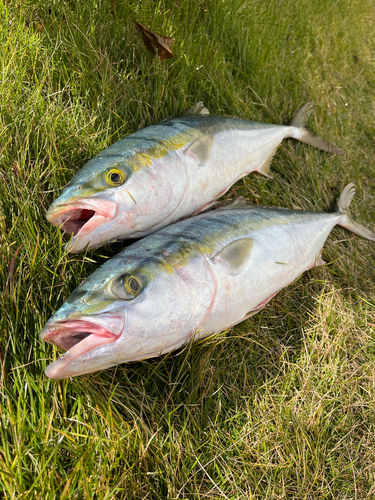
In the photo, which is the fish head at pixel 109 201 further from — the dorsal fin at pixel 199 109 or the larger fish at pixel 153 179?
the dorsal fin at pixel 199 109

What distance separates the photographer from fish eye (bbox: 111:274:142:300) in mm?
1697

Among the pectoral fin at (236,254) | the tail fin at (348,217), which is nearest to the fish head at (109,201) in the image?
the pectoral fin at (236,254)

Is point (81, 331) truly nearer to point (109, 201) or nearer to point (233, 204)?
point (109, 201)

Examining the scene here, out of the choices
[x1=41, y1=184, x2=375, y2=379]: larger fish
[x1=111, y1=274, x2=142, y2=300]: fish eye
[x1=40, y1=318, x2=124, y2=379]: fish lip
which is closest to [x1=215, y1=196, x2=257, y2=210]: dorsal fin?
[x1=41, y1=184, x2=375, y2=379]: larger fish

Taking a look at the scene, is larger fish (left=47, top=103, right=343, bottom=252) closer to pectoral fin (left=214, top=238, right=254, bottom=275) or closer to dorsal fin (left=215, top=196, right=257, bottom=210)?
dorsal fin (left=215, top=196, right=257, bottom=210)

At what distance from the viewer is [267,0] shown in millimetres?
4637

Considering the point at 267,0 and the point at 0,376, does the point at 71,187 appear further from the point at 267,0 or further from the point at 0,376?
the point at 267,0

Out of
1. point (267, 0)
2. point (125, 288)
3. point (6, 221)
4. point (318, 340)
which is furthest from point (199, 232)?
point (267, 0)

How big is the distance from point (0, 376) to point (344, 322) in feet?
7.37

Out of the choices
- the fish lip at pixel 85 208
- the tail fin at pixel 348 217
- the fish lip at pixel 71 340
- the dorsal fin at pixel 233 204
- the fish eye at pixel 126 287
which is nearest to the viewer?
the fish lip at pixel 71 340

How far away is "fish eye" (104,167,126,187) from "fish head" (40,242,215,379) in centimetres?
42

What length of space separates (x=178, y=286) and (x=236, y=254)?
1.44 ft

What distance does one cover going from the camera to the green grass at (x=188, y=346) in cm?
175

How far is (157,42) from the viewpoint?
3098 millimetres
